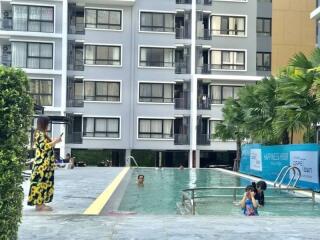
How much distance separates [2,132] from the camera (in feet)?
16.0

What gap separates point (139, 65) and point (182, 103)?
17.4 feet

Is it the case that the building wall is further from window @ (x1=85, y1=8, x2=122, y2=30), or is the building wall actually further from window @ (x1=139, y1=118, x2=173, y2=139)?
window @ (x1=85, y1=8, x2=122, y2=30)

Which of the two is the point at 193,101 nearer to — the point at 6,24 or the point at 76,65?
the point at 76,65

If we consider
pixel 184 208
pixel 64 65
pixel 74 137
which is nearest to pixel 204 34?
pixel 64 65

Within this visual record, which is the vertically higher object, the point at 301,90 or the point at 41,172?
the point at 301,90

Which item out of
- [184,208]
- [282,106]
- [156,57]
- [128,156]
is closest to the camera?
[184,208]

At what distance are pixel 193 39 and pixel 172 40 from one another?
197 cm

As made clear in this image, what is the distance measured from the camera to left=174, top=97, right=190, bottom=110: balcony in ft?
169

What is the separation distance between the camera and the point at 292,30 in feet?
177

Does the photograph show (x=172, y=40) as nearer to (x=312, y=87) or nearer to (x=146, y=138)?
(x=146, y=138)

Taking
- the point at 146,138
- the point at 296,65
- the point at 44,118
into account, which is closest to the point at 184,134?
the point at 146,138

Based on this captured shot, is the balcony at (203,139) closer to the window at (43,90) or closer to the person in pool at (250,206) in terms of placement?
the window at (43,90)

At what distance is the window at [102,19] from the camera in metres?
51.2

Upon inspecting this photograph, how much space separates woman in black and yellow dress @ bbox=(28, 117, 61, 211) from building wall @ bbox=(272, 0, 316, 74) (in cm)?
4544
